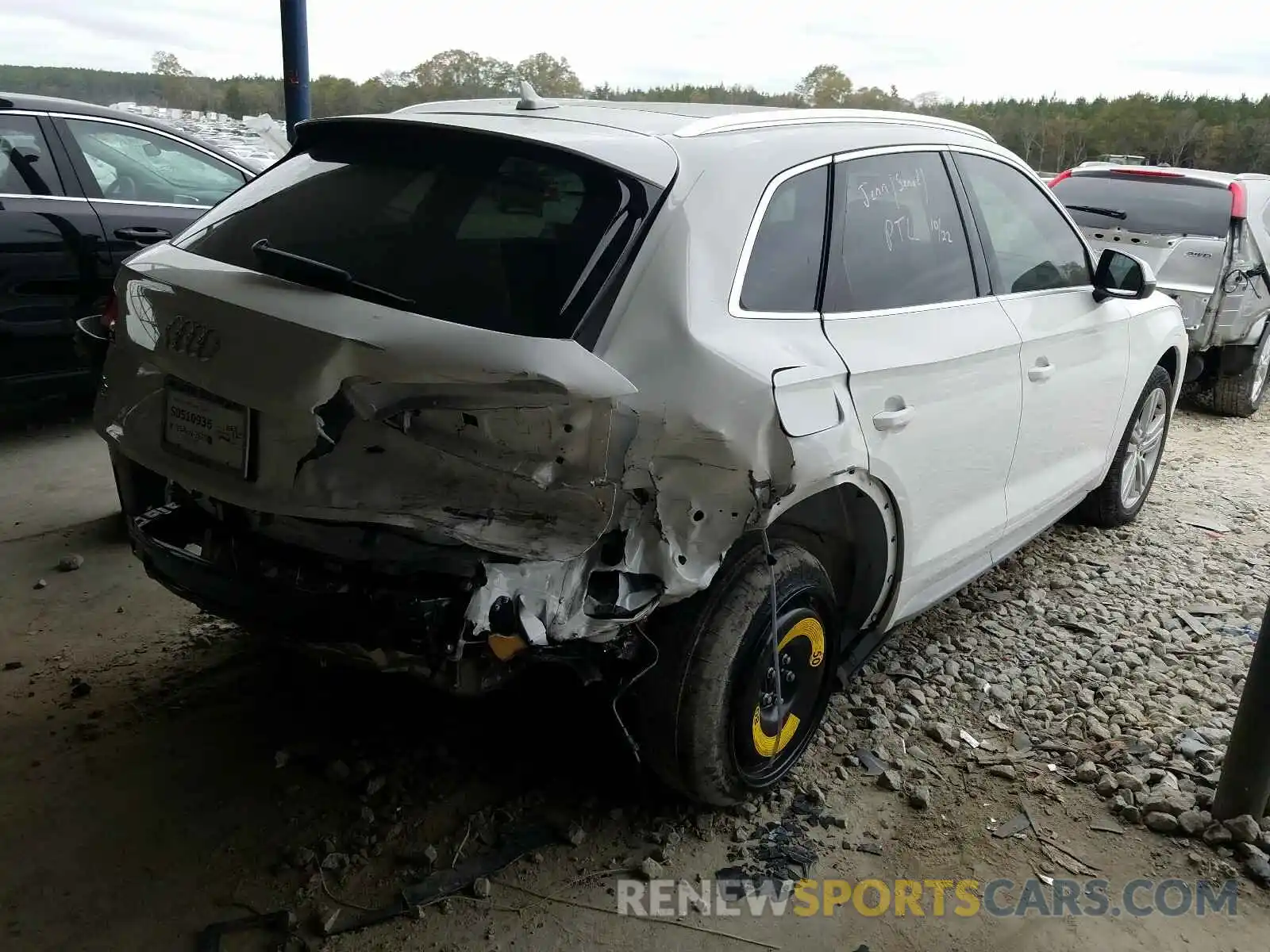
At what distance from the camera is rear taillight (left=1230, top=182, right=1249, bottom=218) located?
6949mm

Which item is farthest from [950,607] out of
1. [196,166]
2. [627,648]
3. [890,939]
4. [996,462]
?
[196,166]

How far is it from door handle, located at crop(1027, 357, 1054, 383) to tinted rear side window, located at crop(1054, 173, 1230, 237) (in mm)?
4370

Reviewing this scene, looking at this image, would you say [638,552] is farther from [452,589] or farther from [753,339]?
[753,339]

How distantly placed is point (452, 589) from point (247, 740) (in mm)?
1218

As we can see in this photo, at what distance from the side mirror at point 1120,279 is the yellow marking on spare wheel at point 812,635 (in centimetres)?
195

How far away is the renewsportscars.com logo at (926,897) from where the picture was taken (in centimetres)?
244

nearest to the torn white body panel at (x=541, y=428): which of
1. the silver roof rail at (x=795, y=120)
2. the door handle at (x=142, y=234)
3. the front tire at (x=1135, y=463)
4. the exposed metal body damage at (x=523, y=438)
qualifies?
the exposed metal body damage at (x=523, y=438)

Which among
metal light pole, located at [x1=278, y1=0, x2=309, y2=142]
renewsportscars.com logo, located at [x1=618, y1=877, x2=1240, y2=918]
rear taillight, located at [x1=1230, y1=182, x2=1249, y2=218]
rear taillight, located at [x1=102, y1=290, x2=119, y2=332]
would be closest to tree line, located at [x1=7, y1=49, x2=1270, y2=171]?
metal light pole, located at [x1=278, y1=0, x2=309, y2=142]

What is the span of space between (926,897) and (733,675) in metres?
0.73

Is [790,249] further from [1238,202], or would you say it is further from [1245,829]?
[1238,202]

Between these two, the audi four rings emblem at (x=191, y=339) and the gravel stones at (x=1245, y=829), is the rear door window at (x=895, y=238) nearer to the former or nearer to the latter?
the audi four rings emblem at (x=191, y=339)

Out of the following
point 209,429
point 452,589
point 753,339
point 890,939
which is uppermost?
point 753,339

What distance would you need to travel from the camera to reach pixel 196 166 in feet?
19.0

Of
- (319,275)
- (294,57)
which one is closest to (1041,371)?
(319,275)
